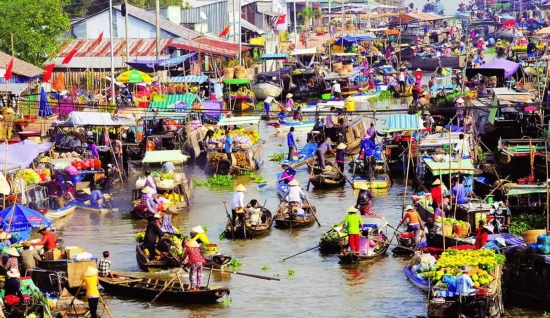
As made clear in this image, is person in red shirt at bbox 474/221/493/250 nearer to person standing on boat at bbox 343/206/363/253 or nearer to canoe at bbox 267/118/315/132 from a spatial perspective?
person standing on boat at bbox 343/206/363/253

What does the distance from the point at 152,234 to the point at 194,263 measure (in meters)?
2.97

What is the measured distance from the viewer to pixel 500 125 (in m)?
33.2

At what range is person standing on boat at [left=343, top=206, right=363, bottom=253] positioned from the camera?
899 inches

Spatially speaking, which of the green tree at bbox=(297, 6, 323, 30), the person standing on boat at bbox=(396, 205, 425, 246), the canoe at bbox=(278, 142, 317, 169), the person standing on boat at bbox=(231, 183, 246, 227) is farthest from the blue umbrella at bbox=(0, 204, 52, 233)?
the green tree at bbox=(297, 6, 323, 30)

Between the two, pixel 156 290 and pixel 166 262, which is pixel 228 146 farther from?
pixel 156 290

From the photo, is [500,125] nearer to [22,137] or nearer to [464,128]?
[464,128]

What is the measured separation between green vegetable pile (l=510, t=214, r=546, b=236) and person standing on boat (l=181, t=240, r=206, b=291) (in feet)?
24.6

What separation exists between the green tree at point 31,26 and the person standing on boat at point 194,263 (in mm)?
28907

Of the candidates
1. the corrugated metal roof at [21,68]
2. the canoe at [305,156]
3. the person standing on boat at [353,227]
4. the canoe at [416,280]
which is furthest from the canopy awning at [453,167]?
the corrugated metal roof at [21,68]

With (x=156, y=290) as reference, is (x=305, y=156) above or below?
above

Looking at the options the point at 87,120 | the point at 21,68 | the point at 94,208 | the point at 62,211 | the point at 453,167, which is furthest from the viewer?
the point at 21,68

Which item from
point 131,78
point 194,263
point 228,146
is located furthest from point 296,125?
point 194,263

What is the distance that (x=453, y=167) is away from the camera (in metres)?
28.0

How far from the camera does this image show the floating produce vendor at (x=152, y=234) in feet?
75.2
